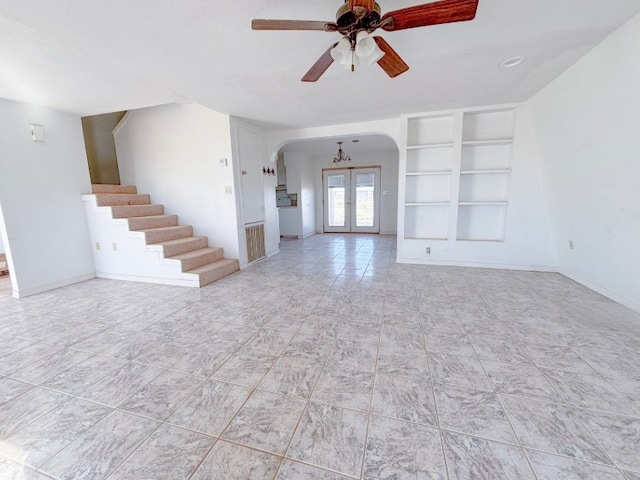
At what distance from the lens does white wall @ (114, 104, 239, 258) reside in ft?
13.5

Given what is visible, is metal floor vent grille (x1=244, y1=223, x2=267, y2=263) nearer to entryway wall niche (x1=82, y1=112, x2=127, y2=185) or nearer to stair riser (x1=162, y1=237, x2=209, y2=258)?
stair riser (x1=162, y1=237, x2=209, y2=258)

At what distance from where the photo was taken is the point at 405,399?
1.50 metres

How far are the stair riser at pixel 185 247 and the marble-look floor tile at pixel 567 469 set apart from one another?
13.5 feet

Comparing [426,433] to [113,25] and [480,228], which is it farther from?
[480,228]

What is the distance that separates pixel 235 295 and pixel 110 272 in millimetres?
2387

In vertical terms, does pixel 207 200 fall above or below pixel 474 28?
below

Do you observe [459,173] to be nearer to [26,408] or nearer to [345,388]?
[345,388]

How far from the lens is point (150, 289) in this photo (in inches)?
138

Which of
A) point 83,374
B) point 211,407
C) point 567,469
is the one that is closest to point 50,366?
point 83,374

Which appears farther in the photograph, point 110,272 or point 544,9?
point 110,272

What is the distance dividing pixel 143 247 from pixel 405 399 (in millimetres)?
3883

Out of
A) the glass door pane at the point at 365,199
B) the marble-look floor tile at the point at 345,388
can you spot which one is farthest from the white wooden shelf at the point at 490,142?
the glass door pane at the point at 365,199

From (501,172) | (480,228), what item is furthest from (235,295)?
(501,172)

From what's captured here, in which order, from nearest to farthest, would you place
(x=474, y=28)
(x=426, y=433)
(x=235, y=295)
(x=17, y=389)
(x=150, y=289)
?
(x=426, y=433), (x=17, y=389), (x=474, y=28), (x=235, y=295), (x=150, y=289)
